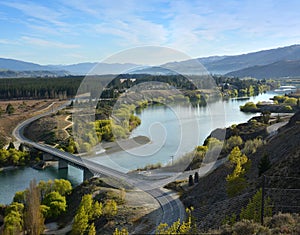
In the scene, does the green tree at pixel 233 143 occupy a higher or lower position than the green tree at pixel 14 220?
higher

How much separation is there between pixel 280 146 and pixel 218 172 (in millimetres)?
1591

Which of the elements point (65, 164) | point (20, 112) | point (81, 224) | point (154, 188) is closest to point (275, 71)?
point (20, 112)

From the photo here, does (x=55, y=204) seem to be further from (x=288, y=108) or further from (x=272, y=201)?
(x=288, y=108)

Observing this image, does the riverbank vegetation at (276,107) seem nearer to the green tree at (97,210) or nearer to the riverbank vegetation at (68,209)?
the riverbank vegetation at (68,209)

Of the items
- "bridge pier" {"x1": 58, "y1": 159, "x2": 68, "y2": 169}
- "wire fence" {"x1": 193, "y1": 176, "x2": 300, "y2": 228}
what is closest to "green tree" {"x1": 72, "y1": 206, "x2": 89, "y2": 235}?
"wire fence" {"x1": 193, "y1": 176, "x2": 300, "y2": 228}

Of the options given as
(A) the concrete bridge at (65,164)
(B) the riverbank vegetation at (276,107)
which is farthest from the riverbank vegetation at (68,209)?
(B) the riverbank vegetation at (276,107)

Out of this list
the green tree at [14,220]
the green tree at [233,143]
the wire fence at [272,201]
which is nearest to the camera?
the wire fence at [272,201]

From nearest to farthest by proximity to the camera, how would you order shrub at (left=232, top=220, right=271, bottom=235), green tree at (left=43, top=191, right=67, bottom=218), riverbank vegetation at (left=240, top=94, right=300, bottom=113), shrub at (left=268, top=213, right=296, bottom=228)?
shrub at (left=232, top=220, right=271, bottom=235) → shrub at (left=268, top=213, right=296, bottom=228) → green tree at (left=43, top=191, right=67, bottom=218) → riverbank vegetation at (left=240, top=94, right=300, bottom=113)

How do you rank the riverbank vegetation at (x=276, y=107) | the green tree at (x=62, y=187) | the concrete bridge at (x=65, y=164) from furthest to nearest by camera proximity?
1. the riverbank vegetation at (x=276, y=107)
2. the concrete bridge at (x=65, y=164)
3. the green tree at (x=62, y=187)

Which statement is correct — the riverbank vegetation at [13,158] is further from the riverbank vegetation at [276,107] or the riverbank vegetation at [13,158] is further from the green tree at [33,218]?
the riverbank vegetation at [276,107]

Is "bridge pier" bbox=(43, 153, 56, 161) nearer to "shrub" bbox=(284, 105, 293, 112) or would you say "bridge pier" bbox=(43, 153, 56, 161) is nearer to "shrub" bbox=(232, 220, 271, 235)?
"shrub" bbox=(232, 220, 271, 235)

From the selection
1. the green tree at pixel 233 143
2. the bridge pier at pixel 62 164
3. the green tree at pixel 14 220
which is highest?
the green tree at pixel 233 143

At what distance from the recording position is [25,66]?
18562 centimetres

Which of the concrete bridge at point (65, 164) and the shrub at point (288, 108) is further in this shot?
the shrub at point (288, 108)
